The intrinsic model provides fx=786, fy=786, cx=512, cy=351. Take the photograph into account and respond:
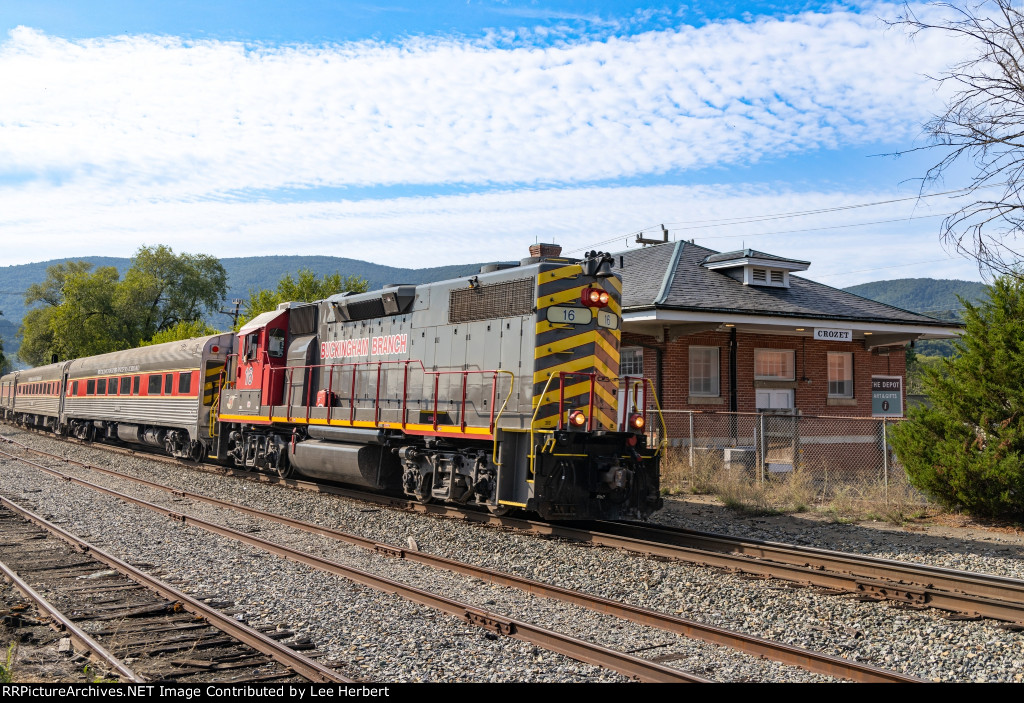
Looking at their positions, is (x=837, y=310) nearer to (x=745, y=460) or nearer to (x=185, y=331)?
(x=745, y=460)

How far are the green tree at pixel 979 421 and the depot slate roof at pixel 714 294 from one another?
6.12 metres

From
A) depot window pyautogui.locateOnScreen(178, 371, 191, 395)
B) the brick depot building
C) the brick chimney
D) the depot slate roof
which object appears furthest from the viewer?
depot window pyautogui.locateOnScreen(178, 371, 191, 395)

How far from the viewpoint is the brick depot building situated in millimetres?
18609

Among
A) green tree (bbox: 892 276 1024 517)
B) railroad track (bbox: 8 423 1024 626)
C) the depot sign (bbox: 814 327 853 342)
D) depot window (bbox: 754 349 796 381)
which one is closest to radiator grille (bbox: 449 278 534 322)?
railroad track (bbox: 8 423 1024 626)

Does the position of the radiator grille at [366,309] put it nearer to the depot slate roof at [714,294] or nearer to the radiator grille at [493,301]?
the radiator grille at [493,301]

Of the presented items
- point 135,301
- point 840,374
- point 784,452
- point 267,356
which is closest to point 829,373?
point 840,374

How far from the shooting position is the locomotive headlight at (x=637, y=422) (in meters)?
10.6

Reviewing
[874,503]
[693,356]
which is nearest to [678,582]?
[874,503]

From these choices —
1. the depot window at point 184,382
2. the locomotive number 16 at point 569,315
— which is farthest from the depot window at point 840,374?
the depot window at point 184,382

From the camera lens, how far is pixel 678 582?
800cm

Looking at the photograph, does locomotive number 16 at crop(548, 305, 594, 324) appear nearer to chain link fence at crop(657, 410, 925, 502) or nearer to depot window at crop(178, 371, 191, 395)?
chain link fence at crop(657, 410, 925, 502)

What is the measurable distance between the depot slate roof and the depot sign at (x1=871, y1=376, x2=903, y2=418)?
1920 mm

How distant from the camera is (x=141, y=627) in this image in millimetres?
6340

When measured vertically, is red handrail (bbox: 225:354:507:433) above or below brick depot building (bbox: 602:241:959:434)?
below
